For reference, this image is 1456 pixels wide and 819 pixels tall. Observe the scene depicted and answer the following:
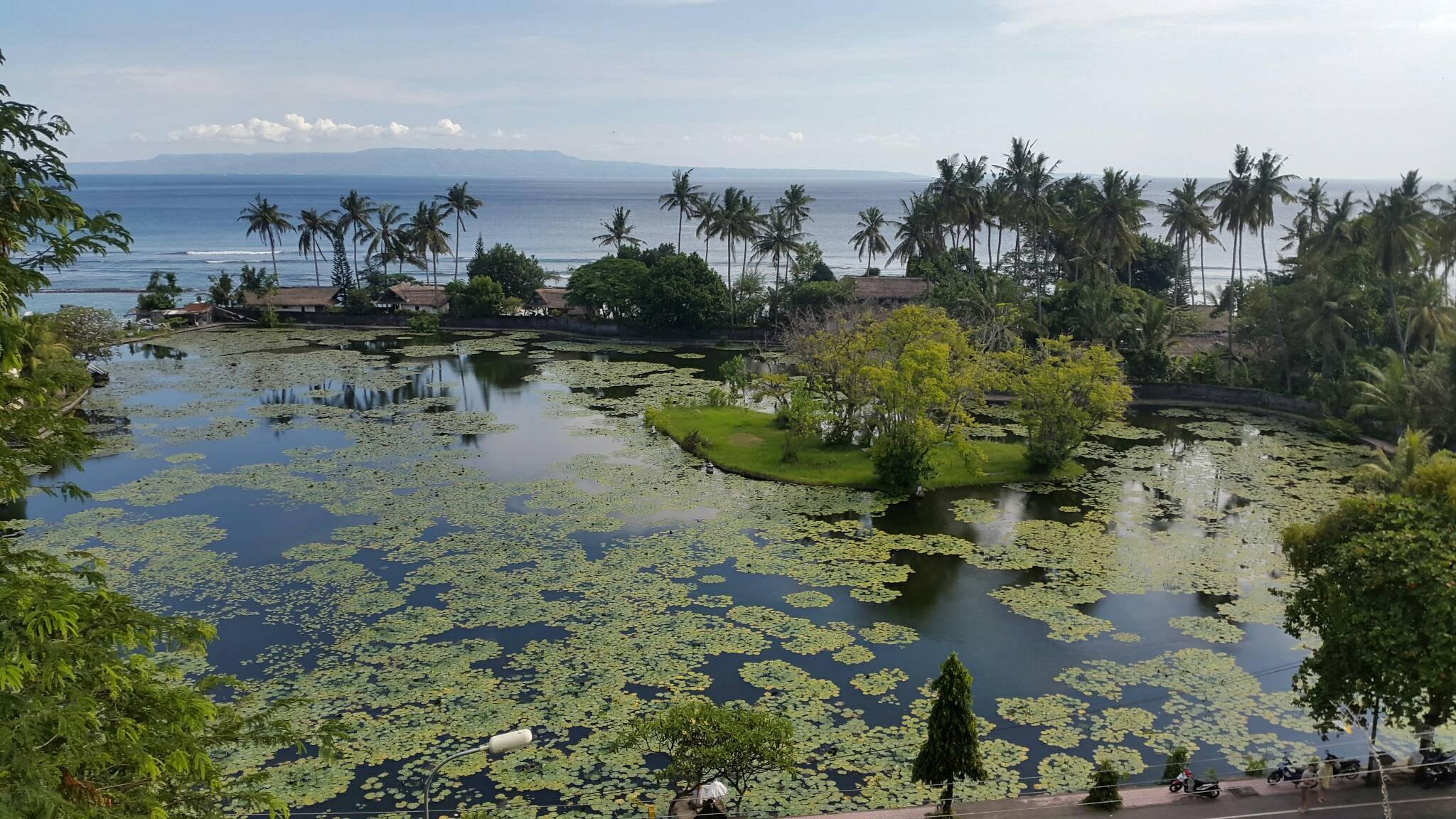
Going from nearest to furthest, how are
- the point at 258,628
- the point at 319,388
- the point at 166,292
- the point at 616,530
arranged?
the point at 258,628
the point at 616,530
the point at 319,388
the point at 166,292

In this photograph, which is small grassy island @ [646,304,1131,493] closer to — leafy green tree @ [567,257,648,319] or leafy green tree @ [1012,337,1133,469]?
leafy green tree @ [1012,337,1133,469]

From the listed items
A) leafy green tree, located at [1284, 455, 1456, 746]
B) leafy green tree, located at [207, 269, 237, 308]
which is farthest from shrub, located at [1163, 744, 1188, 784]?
leafy green tree, located at [207, 269, 237, 308]

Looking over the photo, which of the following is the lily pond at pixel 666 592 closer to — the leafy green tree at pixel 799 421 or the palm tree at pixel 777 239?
the leafy green tree at pixel 799 421

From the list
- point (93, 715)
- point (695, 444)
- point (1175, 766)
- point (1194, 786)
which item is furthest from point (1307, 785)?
point (695, 444)

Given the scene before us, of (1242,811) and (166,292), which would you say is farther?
(166,292)

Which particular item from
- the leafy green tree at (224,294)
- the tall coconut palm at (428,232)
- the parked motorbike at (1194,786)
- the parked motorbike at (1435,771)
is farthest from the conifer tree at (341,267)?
the parked motorbike at (1435,771)

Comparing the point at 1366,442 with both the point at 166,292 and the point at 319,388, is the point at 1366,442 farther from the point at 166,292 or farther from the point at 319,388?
the point at 166,292

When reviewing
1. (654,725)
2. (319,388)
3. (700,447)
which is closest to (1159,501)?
(700,447)
